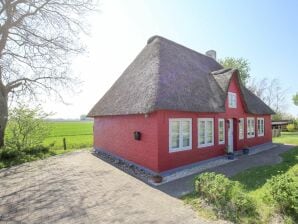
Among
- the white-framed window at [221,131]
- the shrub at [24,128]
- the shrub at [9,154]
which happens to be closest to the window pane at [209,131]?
the white-framed window at [221,131]

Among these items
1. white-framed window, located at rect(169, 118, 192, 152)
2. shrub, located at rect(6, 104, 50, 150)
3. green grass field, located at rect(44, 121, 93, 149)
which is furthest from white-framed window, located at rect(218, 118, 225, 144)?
shrub, located at rect(6, 104, 50, 150)

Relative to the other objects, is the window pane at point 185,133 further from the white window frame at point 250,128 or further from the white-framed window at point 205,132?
the white window frame at point 250,128

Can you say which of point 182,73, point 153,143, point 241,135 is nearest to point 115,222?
point 153,143

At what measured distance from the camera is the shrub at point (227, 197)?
6406 millimetres

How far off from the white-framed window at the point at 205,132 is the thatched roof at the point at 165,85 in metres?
0.79

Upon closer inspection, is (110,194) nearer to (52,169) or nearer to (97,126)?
(52,169)

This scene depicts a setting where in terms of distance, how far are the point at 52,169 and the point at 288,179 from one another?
11053 millimetres

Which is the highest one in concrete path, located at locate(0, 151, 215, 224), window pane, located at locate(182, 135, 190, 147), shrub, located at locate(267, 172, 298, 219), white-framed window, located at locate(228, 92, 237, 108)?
white-framed window, located at locate(228, 92, 237, 108)

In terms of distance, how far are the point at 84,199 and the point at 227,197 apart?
4.65 m

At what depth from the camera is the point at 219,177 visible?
7180mm

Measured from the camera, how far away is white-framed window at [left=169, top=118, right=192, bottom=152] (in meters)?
11.1

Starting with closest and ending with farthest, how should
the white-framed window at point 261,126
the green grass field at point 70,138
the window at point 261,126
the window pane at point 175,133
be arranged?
1. the window pane at point 175,133
2. the white-framed window at point 261,126
3. the window at point 261,126
4. the green grass field at point 70,138

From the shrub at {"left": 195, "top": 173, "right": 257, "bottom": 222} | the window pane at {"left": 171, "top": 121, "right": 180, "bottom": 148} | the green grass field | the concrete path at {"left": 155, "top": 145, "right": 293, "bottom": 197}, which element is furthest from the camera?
the green grass field

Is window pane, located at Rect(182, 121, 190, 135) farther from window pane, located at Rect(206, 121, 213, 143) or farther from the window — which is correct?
the window
